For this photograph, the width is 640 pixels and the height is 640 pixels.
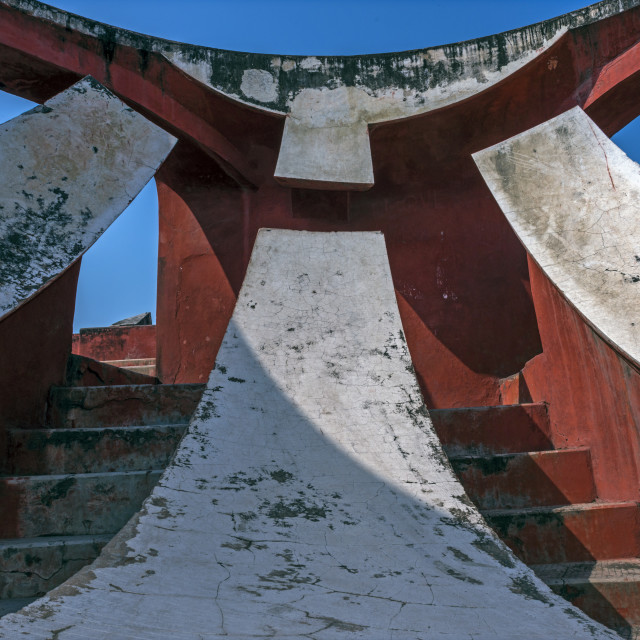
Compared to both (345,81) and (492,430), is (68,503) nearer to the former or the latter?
(492,430)

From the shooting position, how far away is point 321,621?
4.82 feet

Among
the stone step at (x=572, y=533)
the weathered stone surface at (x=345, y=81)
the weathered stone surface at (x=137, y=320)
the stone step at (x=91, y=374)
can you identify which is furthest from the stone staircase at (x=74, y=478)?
the weathered stone surface at (x=137, y=320)

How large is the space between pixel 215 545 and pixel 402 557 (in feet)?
1.70

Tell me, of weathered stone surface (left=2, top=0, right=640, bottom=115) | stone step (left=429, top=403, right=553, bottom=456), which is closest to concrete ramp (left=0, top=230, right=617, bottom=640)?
stone step (left=429, top=403, right=553, bottom=456)

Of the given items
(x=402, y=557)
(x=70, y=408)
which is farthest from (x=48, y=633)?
(x=70, y=408)

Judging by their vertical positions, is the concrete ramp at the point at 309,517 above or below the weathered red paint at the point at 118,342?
below

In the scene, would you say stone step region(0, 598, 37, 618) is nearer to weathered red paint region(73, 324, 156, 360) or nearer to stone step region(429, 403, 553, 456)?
stone step region(429, 403, 553, 456)

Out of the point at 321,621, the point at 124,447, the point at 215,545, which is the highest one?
the point at 124,447

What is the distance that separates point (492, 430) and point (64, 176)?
2271 millimetres

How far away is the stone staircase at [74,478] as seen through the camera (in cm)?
218

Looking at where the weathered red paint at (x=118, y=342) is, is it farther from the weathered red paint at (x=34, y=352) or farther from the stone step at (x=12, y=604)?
the stone step at (x=12, y=604)

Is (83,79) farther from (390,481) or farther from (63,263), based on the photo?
(390,481)

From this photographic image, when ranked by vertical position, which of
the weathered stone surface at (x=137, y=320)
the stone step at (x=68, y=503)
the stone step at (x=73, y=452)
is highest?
the weathered stone surface at (x=137, y=320)

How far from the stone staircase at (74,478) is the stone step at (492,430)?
1.21 metres
